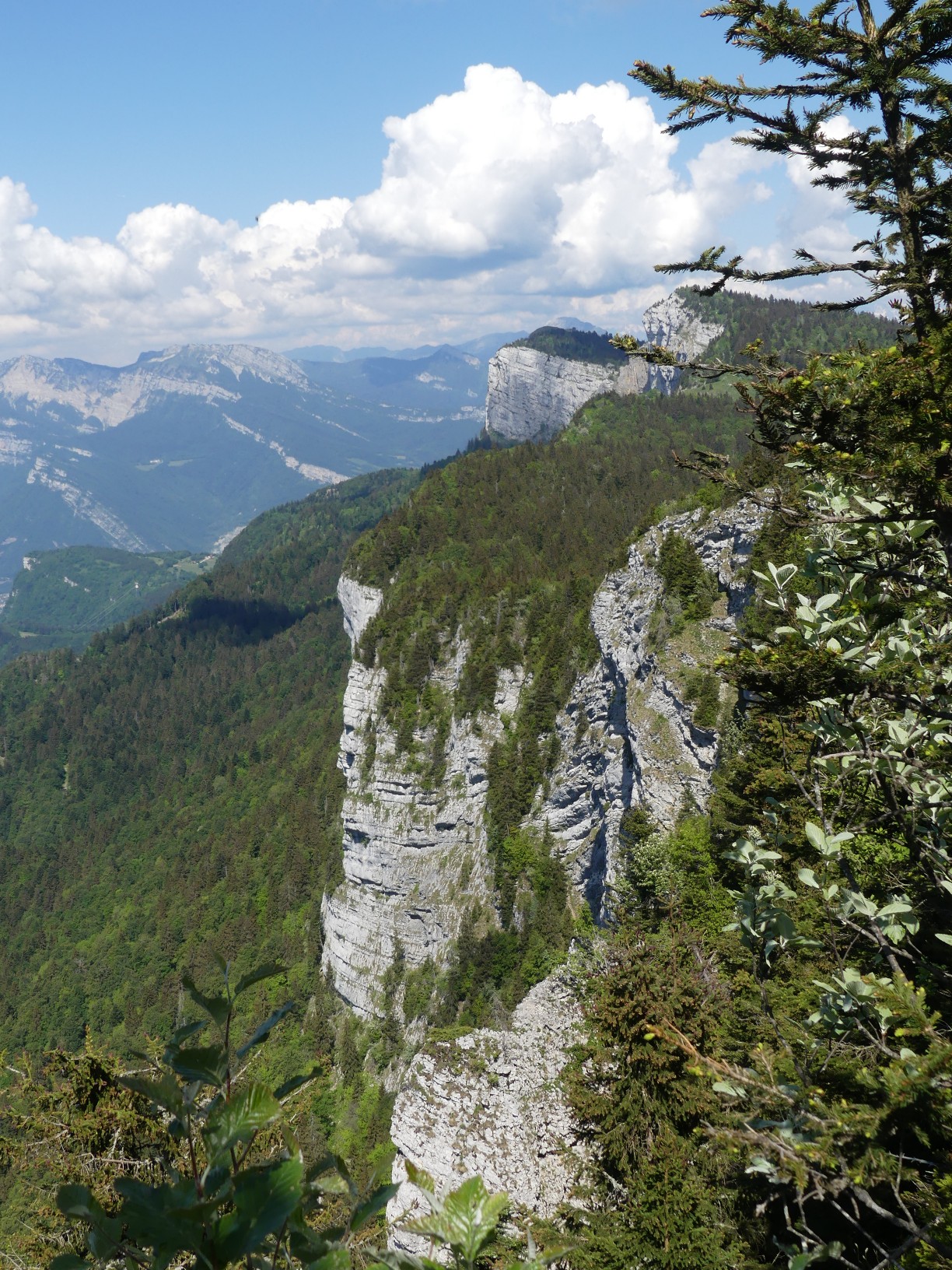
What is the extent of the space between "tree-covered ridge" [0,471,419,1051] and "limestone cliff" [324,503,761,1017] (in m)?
12.2

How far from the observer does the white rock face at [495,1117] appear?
15.0 m

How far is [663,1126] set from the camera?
1196cm

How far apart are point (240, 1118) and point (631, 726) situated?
39530 mm

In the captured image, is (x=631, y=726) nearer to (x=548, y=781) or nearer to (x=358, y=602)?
(x=548, y=781)

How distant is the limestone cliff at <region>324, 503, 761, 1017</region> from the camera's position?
3678cm

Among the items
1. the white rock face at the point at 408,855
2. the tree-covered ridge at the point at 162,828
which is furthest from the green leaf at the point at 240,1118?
the white rock face at the point at 408,855

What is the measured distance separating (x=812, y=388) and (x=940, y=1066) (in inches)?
183

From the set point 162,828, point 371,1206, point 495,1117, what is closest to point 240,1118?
point 371,1206

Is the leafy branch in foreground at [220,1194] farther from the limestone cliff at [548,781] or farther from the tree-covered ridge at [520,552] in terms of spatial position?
the tree-covered ridge at [520,552]

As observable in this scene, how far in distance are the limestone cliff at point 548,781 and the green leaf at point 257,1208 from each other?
109 feet

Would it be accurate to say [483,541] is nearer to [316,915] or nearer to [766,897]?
[316,915]

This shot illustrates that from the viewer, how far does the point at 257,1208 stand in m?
1.72

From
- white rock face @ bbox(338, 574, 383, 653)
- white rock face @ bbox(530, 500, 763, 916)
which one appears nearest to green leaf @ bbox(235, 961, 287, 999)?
white rock face @ bbox(530, 500, 763, 916)

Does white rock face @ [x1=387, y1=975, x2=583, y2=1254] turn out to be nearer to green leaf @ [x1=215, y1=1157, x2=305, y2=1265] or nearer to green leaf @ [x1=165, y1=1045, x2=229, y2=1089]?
green leaf @ [x1=165, y1=1045, x2=229, y2=1089]
